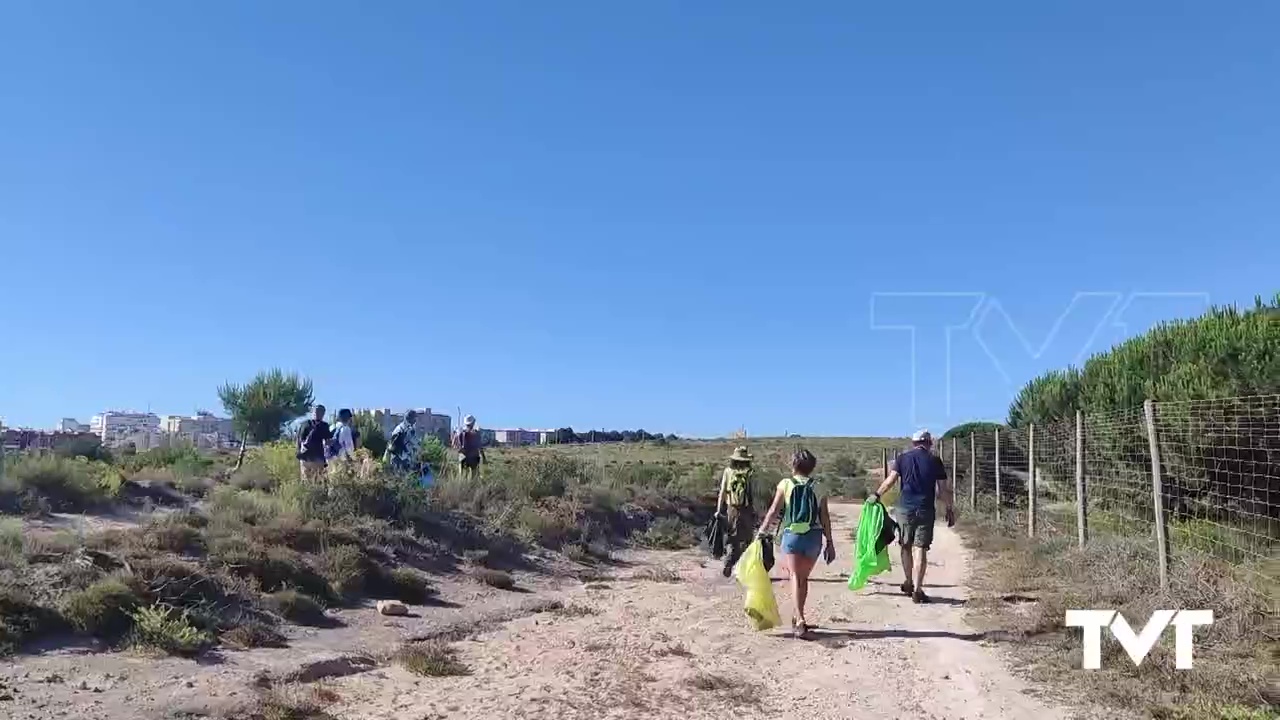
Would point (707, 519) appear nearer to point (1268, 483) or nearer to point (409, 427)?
point (409, 427)

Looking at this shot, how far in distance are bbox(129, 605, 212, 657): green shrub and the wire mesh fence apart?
26.6 feet

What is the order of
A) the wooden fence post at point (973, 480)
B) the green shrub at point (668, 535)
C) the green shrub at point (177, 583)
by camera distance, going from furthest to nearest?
the wooden fence post at point (973, 480) → the green shrub at point (668, 535) → the green shrub at point (177, 583)

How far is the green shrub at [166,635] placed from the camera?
286 inches

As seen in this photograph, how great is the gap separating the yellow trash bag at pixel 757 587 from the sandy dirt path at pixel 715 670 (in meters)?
0.21

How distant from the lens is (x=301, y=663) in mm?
7309

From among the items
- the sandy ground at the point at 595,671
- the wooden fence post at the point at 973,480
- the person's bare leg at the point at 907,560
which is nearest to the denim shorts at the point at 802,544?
the sandy ground at the point at 595,671

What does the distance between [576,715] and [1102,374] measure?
584 inches

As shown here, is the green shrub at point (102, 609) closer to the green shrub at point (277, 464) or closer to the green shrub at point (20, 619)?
the green shrub at point (20, 619)

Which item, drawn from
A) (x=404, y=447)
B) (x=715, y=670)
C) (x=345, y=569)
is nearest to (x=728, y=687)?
(x=715, y=670)

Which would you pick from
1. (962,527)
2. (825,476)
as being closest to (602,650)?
(962,527)

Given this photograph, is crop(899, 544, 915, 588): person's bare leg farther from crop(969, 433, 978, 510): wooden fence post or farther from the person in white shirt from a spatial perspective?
crop(969, 433, 978, 510): wooden fence post

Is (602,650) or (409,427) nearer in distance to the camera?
(602,650)

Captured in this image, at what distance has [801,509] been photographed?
328 inches

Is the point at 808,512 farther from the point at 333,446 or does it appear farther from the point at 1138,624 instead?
the point at 333,446
